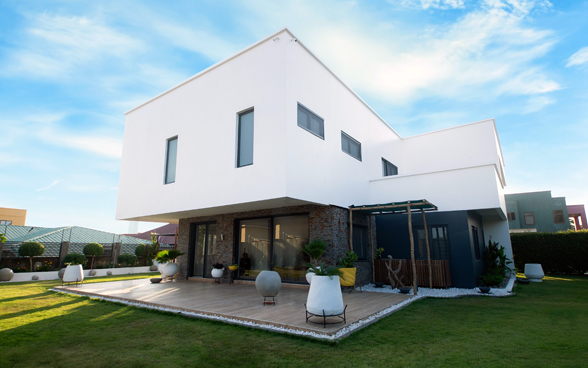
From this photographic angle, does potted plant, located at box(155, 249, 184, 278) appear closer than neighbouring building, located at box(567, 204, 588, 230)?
Yes

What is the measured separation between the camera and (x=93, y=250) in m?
17.1

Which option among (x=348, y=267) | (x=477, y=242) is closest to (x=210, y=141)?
(x=348, y=267)

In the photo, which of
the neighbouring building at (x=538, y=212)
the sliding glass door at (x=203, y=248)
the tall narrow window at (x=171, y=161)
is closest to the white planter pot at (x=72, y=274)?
the sliding glass door at (x=203, y=248)

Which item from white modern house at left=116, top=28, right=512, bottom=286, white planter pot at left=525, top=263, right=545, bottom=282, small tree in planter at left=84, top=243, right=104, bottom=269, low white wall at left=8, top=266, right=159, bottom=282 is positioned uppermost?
white modern house at left=116, top=28, right=512, bottom=286

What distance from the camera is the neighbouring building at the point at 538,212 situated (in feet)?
95.4

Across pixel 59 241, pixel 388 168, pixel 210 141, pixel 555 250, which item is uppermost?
pixel 388 168

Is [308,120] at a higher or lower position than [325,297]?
higher

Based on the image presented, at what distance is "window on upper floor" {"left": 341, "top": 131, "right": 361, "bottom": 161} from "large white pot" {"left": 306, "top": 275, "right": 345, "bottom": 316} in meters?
6.51

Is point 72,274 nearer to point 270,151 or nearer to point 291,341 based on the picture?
point 270,151

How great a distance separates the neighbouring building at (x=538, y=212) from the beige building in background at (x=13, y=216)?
5002 cm

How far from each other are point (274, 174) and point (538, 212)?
33.3 meters

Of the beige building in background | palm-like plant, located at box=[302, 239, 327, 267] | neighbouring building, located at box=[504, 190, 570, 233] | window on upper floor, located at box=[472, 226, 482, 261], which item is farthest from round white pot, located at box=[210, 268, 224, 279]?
the beige building in background

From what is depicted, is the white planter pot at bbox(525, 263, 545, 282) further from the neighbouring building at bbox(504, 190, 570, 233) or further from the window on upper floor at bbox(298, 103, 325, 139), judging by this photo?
the neighbouring building at bbox(504, 190, 570, 233)

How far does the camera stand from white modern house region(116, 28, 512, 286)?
8.52 meters
